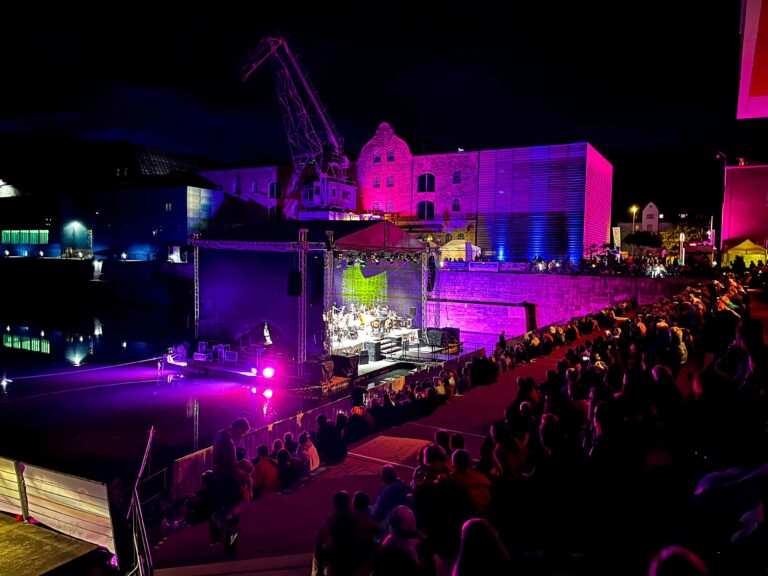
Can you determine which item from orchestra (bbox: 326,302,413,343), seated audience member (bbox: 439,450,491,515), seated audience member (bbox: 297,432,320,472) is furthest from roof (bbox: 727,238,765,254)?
seated audience member (bbox: 439,450,491,515)

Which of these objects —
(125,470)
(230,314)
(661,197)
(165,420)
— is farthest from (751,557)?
(661,197)

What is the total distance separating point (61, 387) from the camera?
14.5 metres

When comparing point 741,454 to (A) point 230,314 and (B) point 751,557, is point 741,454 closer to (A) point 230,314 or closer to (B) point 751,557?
(B) point 751,557

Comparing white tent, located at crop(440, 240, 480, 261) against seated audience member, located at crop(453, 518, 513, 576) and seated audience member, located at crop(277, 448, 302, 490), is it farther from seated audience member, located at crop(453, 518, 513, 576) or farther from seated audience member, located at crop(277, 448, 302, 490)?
seated audience member, located at crop(453, 518, 513, 576)

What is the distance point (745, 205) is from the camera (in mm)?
26812

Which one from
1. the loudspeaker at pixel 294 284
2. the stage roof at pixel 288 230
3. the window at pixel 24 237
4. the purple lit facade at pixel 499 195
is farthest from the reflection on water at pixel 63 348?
the window at pixel 24 237

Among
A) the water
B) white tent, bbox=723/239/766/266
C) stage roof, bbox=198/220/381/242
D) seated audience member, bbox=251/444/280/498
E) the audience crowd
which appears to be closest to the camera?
the audience crowd

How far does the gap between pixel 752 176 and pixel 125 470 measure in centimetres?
3054

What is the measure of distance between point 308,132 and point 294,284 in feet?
76.2

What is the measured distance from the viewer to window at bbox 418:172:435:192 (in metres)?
31.2

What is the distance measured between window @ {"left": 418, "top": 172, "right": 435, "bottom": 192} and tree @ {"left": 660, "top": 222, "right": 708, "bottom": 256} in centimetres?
1611

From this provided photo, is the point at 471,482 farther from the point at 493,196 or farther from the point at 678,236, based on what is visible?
the point at 678,236

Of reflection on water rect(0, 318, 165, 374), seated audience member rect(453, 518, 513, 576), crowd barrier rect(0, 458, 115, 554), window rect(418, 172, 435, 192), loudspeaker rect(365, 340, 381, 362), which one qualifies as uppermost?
window rect(418, 172, 435, 192)

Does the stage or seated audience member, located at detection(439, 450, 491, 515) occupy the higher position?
seated audience member, located at detection(439, 450, 491, 515)
